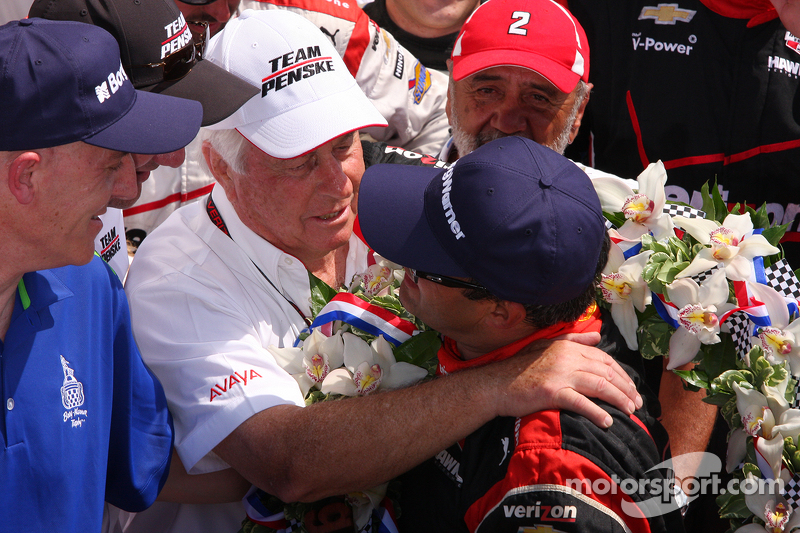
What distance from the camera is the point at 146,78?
2162 millimetres

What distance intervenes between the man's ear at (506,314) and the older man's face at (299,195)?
0.92 m

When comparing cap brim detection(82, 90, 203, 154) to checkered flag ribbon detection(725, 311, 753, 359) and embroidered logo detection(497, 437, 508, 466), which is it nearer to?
embroidered logo detection(497, 437, 508, 466)

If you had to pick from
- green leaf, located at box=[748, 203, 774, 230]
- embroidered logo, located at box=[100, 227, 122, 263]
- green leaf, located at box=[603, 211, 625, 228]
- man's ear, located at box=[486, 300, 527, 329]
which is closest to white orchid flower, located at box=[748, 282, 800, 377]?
green leaf, located at box=[748, 203, 774, 230]

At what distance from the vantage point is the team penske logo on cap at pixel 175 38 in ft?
7.22

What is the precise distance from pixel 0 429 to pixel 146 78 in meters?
1.15

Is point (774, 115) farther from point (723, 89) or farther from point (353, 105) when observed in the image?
point (353, 105)

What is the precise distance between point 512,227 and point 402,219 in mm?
414

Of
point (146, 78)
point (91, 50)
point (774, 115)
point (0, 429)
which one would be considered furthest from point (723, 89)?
point (0, 429)

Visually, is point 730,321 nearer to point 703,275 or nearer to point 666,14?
point 703,275

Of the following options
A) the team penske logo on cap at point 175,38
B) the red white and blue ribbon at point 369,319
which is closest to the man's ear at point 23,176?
the team penske logo on cap at point 175,38

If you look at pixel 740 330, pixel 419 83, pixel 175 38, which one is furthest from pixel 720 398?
pixel 419 83

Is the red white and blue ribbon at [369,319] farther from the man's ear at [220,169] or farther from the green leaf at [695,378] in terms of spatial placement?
the green leaf at [695,378]

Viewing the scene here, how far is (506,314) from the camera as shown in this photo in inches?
76.1

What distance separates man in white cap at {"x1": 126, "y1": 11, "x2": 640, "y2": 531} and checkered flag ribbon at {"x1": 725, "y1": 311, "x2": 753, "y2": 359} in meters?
0.43
